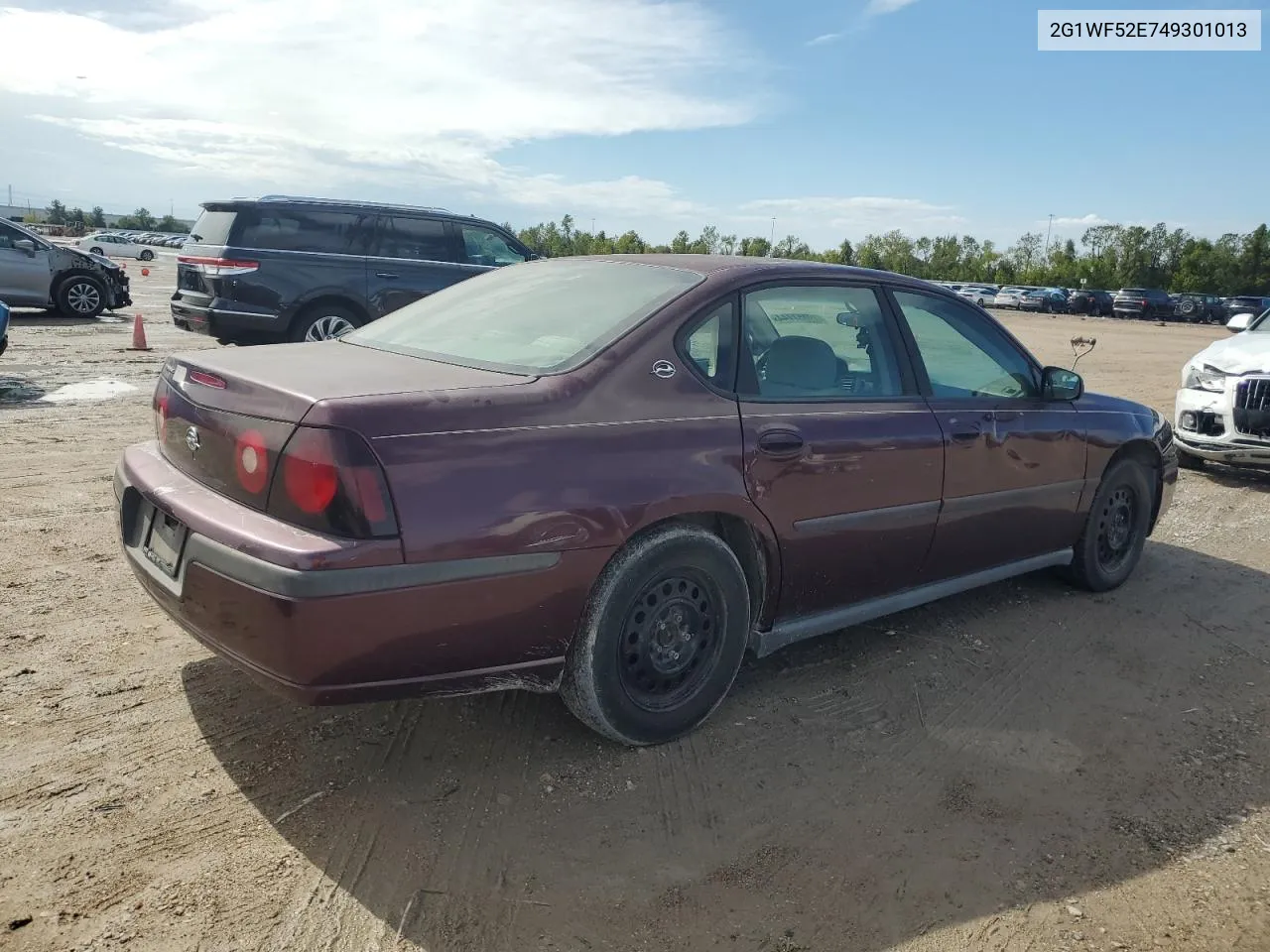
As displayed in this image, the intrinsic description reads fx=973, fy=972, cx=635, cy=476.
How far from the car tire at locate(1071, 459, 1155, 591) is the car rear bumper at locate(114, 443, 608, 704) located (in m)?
3.13

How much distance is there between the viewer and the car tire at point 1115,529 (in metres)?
4.89

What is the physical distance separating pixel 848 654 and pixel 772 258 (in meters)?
1.66

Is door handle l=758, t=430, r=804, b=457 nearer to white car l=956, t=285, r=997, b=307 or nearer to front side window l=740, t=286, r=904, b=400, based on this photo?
front side window l=740, t=286, r=904, b=400

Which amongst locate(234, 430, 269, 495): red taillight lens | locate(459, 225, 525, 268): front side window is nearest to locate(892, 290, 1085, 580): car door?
locate(234, 430, 269, 495): red taillight lens

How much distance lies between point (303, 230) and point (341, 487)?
8.34 metres

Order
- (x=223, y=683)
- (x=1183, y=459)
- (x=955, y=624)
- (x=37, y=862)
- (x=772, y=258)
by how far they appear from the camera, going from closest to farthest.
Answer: (x=37, y=862) < (x=223, y=683) < (x=772, y=258) < (x=955, y=624) < (x=1183, y=459)

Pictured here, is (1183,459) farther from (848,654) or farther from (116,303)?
(116,303)

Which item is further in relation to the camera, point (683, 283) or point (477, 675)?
point (683, 283)

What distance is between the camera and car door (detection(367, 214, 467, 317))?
10.2 m

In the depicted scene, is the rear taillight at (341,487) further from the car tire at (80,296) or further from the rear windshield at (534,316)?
the car tire at (80,296)

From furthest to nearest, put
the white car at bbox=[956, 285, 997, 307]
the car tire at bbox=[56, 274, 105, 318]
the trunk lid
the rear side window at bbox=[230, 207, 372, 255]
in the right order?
the white car at bbox=[956, 285, 997, 307] < the car tire at bbox=[56, 274, 105, 318] < the rear side window at bbox=[230, 207, 372, 255] < the trunk lid

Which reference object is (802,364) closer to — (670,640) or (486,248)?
(670,640)

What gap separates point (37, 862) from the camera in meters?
2.46

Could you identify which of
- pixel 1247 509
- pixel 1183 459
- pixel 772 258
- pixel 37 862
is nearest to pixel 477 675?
pixel 37 862
